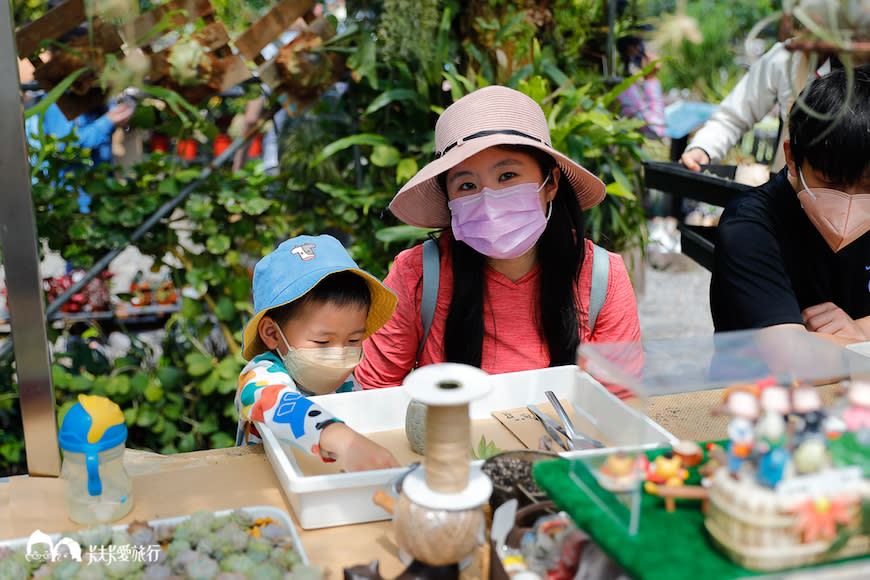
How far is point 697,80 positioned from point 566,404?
1209 centimetres

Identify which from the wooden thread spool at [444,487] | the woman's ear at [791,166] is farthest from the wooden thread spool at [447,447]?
the woman's ear at [791,166]

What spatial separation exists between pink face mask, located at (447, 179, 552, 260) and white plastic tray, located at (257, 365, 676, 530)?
1.21 ft

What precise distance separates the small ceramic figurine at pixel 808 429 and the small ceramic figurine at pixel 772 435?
0.01 metres

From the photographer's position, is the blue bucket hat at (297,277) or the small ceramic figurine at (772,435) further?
the blue bucket hat at (297,277)

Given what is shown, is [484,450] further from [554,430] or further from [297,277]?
[297,277]

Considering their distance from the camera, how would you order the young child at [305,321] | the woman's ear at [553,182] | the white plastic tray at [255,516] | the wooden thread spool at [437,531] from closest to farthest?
the wooden thread spool at [437,531] < the white plastic tray at [255,516] < the young child at [305,321] < the woman's ear at [553,182]

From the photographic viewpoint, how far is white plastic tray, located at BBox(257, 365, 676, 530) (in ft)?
3.12

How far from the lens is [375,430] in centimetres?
144

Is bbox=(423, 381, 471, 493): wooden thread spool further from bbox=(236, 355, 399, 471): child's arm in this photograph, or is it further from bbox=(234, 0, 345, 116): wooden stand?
bbox=(234, 0, 345, 116): wooden stand

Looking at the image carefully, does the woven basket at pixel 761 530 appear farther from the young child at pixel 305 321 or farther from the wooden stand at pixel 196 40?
the wooden stand at pixel 196 40

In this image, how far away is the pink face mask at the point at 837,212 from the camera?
1656mm

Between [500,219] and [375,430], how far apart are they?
611 millimetres

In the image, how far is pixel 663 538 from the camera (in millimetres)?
814

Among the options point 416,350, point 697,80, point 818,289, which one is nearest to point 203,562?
point 416,350
